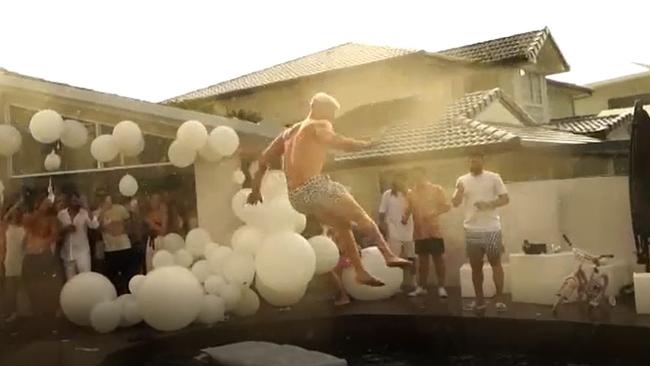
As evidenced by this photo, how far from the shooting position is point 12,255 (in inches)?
200

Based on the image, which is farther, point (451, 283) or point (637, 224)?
point (451, 283)

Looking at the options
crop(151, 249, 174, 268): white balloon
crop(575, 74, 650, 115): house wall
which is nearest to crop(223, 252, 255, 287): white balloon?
crop(151, 249, 174, 268): white balloon

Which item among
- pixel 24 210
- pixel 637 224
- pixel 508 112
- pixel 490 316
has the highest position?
pixel 508 112

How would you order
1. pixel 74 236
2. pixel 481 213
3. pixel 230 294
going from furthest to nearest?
pixel 74 236
pixel 230 294
pixel 481 213

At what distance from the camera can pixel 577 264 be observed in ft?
16.1

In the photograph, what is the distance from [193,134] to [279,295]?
115 centimetres

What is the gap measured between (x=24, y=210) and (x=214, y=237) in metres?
1.23

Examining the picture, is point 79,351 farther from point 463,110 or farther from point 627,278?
point 627,278

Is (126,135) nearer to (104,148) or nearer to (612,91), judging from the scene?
(104,148)

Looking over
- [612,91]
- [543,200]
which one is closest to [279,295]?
[543,200]

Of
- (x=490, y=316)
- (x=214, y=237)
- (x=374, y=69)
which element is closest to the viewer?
(x=374, y=69)

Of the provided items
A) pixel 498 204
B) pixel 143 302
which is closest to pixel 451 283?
pixel 498 204

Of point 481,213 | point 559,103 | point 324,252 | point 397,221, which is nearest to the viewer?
point 559,103

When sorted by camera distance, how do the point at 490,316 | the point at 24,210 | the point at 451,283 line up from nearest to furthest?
the point at 490,316, the point at 24,210, the point at 451,283
